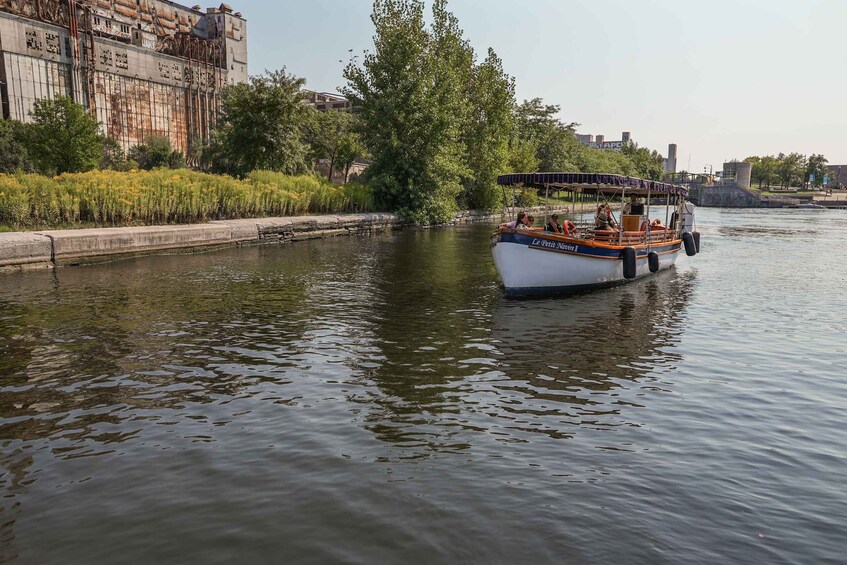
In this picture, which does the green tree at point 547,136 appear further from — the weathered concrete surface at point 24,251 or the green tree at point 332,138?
the weathered concrete surface at point 24,251

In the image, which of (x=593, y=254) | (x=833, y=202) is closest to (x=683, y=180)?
(x=833, y=202)

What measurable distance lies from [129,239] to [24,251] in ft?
13.2

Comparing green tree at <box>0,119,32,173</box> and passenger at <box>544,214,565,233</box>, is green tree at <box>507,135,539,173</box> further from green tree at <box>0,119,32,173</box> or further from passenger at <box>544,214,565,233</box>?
passenger at <box>544,214,565,233</box>

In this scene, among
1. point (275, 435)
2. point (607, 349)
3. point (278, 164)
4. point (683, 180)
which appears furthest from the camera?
point (683, 180)

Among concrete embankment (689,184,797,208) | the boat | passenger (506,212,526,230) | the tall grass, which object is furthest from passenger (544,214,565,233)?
concrete embankment (689,184,797,208)

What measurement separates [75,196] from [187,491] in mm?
22064

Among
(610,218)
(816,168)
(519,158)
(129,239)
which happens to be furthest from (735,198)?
(129,239)

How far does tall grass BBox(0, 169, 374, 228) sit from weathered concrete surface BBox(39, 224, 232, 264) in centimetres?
172

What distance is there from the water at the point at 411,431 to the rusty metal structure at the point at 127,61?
6271 centimetres

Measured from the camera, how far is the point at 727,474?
6.96 m

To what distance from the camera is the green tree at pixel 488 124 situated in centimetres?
5334

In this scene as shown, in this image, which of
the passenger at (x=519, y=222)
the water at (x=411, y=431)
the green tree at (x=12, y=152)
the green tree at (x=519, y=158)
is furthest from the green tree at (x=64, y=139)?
the passenger at (x=519, y=222)

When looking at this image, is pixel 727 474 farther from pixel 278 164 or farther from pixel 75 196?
pixel 278 164

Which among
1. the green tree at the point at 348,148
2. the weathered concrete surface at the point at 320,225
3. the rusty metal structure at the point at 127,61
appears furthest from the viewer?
the rusty metal structure at the point at 127,61
